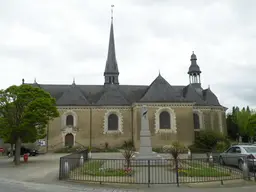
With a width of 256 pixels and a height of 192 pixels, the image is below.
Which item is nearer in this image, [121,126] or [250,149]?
[250,149]

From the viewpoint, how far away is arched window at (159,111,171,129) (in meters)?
30.9

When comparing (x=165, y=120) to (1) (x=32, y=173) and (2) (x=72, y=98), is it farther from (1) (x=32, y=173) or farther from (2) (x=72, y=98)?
(1) (x=32, y=173)

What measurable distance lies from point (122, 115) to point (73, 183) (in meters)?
22.7

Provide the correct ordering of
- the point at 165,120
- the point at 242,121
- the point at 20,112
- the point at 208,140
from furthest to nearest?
1. the point at 242,121
2. the point at 165,120
3. the point at 208,140
4. the point at 20,112

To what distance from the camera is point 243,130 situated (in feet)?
177

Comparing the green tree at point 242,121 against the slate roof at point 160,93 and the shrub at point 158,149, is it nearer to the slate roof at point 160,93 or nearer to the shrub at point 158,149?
the slate roof at point 160,93

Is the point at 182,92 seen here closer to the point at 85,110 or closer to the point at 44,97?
the point at 85,110

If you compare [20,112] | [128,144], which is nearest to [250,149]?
[20,112]

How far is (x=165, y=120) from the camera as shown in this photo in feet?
102

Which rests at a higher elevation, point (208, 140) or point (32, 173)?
point (208, 140)

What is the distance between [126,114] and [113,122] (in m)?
2.04

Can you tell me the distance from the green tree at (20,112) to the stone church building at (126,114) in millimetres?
12568

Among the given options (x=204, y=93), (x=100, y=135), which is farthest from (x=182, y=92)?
(x=100, y=135)

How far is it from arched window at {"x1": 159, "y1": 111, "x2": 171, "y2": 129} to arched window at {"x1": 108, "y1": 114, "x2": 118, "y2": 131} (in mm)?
5984
